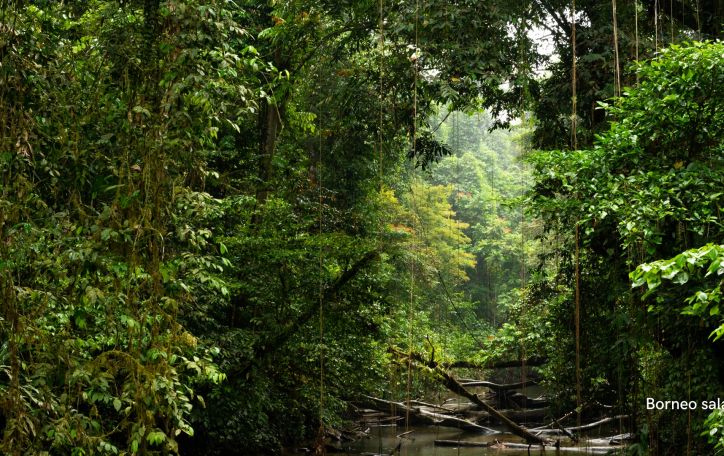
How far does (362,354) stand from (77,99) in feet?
17.2

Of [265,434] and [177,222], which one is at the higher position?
[177,222]

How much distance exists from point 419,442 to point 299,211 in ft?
14.6

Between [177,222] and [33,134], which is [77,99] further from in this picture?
[177,222]

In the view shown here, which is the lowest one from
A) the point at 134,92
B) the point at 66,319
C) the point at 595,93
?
the point at 66,319

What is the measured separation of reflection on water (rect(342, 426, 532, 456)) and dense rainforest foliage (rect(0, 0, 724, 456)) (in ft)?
2.44

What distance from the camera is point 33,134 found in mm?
3928

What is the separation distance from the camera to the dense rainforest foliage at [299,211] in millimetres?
3756

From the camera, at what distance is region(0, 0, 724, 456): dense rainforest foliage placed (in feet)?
12.3

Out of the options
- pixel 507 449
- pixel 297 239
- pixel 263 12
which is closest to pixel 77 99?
pixel 297 239

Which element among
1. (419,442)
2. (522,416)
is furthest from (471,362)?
(522,416)

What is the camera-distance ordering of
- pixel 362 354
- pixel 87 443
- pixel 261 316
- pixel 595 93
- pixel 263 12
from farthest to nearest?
pixel 263 12 < pixel 362 354 < pixel 261 316 < pixel 595 93 < pixel 87 443

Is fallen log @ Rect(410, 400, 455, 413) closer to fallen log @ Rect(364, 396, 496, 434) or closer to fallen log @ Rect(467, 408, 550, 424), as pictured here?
fallen log @ Rect(364, 396, 496, 434)

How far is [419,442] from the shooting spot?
1170cm

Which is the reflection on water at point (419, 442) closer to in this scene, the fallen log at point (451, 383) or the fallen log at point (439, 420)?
the fallen log at point (439, 420)
